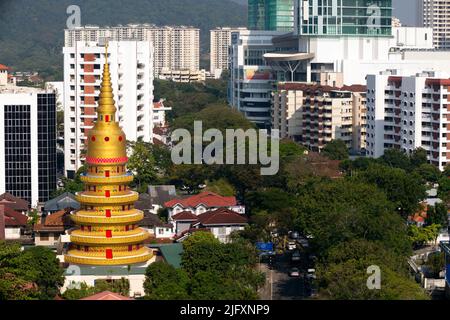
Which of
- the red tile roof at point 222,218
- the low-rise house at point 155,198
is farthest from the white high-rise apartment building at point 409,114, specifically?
the red tile roof at point 222,218

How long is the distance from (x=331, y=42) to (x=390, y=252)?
80.4 ft

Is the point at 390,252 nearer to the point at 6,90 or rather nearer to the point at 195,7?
the point at 6,90

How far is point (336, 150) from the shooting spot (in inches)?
1276

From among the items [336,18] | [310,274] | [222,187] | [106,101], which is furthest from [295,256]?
[336,18]

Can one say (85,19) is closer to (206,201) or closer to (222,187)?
(222,187)

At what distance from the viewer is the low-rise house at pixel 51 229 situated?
20672 mm

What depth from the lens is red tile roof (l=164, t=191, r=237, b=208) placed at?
23.5m

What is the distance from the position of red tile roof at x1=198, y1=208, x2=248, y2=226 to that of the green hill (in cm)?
1803

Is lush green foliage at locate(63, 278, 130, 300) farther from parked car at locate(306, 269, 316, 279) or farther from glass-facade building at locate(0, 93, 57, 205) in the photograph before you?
glass-facade building at locate(0, 93, 57, 205)

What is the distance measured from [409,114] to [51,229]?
1254 centimetres

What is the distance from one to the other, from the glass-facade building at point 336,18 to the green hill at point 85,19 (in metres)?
9.05
